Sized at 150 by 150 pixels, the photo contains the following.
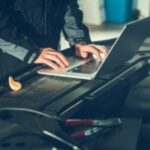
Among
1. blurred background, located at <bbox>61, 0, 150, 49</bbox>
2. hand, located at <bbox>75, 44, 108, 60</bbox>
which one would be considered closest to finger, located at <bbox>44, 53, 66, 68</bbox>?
hand, located at <bbox>75, 44, 108, 60</bbox>

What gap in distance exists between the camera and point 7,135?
67 centimetres

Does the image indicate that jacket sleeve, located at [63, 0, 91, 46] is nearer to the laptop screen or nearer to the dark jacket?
the dark jacket

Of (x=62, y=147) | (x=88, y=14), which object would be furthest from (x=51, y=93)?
(x=88, y=14)

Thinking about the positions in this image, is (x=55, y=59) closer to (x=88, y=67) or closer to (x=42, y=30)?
(x=88, y=67)

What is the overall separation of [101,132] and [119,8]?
259 centimetres

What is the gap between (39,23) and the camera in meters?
1.38

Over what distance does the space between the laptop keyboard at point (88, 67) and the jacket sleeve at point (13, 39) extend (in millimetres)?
165

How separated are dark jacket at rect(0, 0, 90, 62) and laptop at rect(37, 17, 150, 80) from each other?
184 millimetres

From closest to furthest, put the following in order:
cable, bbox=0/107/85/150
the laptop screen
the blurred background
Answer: cable, bbox=0/107/85/150 < the laptop screen < the blurred background

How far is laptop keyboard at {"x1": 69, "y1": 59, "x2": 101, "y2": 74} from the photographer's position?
0.99 m

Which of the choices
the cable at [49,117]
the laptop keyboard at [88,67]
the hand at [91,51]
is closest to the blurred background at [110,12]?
the hand at [91,51]

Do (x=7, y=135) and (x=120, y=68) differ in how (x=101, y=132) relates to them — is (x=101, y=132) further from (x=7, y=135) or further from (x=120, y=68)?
(x=120, y=68)

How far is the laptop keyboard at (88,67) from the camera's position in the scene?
3.26 feet

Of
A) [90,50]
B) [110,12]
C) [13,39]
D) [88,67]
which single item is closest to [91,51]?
[90,50]
